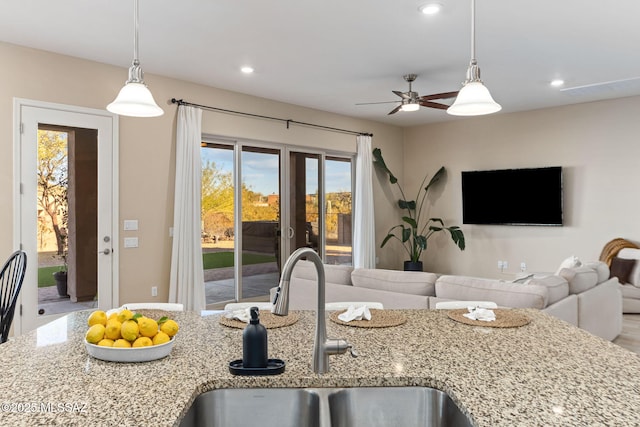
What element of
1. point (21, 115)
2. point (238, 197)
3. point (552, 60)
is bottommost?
point (238, 197)

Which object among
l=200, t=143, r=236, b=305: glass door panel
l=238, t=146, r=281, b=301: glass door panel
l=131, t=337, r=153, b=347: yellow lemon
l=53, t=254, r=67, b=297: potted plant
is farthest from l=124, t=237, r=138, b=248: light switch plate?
l=131, t=337, r=153, b=347: yellow lemon

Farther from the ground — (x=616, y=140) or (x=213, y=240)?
(x=616, y=140)

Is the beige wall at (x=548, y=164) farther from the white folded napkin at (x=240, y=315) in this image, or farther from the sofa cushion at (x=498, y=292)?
the white folded napkin at (x=240, y=315)

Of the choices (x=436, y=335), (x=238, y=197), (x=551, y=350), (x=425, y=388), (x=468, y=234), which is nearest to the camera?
(x=425, y=388)

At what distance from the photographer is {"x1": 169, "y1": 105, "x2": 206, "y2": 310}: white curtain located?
199 inches

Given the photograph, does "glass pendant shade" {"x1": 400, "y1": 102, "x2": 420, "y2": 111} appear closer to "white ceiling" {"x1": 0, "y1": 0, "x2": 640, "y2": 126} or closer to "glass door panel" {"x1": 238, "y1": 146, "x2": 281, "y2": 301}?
"white ceiling" {"x1": 0, "y1": 0, "x2": 640, "y2": 126}

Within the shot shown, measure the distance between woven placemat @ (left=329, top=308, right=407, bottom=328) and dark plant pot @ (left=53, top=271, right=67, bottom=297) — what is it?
11.2ft

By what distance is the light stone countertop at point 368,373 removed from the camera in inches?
43.8

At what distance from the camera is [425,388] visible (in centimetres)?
134

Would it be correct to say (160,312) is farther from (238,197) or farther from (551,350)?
(238,197)

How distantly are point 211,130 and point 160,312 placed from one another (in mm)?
3722

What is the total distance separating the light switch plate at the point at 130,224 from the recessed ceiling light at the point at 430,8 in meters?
3.46

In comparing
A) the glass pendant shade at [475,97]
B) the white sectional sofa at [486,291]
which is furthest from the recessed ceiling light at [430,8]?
the white sectional sofa at [486,291]

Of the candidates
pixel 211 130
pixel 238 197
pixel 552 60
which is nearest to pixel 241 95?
pixel 211 130
